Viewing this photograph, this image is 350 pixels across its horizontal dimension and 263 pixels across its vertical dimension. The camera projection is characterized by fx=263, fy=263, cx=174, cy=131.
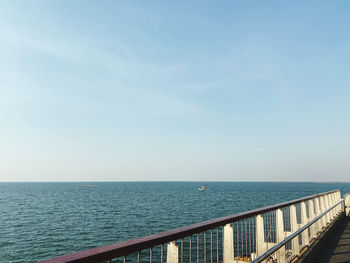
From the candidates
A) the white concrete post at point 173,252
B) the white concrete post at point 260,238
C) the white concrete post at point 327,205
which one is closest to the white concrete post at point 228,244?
the white concrete post at point 260,238

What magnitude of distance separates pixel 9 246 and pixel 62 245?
5.17 m

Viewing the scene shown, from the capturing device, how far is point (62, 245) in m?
23.7

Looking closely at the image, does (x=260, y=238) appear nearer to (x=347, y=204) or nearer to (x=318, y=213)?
(x=318, y=213)

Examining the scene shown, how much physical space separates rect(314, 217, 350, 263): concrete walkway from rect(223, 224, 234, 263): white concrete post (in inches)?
149

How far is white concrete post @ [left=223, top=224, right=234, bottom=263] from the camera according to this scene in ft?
11.4

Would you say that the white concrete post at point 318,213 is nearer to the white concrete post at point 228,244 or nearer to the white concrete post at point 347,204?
the white concrete post at point 347,204

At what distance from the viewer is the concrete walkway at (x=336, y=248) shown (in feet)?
20.1

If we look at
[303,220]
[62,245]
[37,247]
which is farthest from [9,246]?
[303,220]

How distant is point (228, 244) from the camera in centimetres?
349

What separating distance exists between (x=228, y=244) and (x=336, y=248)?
537 cm

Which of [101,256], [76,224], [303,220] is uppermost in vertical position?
[101,256]

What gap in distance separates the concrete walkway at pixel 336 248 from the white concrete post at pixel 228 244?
3.79 meters

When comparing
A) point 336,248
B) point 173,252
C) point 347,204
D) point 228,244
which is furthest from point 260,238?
point 347,204

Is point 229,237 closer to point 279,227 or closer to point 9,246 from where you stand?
point 279,227
